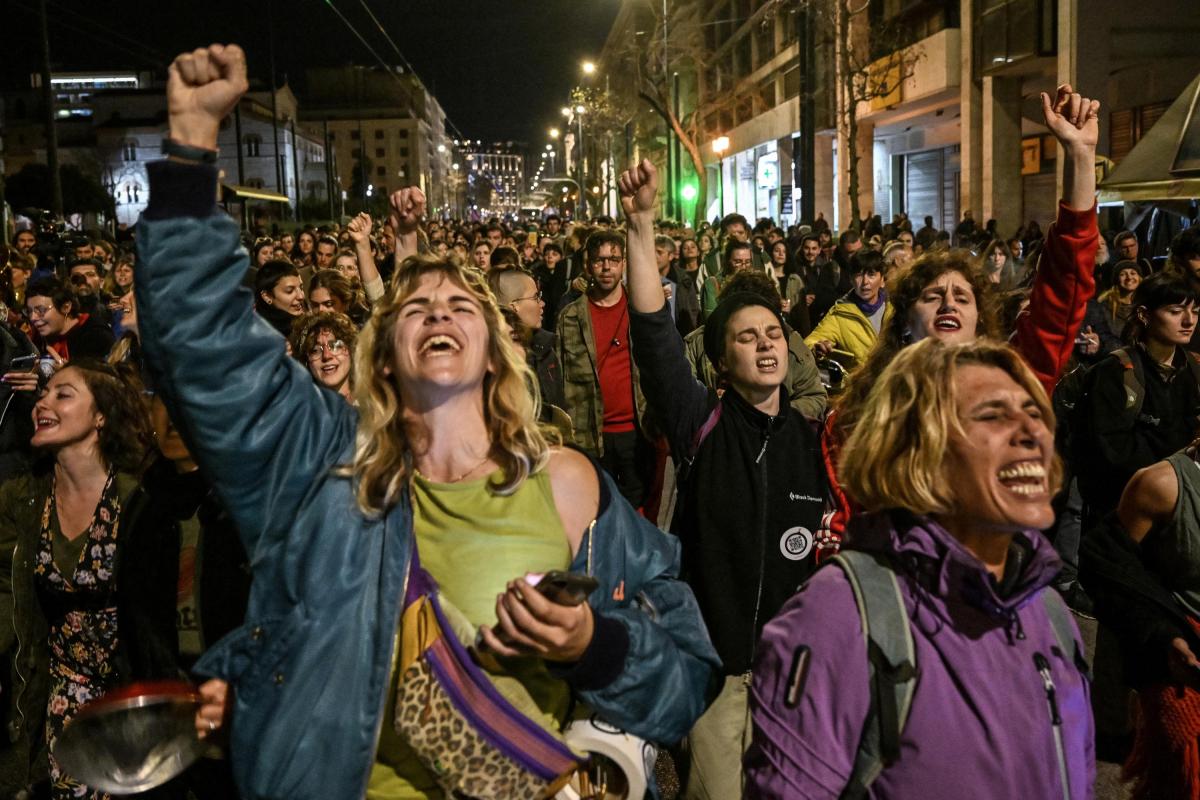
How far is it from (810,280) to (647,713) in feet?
46.1

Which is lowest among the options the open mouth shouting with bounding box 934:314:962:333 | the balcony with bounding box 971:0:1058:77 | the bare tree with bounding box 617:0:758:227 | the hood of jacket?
the hood of jacket

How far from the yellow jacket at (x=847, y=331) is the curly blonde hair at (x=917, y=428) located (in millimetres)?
4769

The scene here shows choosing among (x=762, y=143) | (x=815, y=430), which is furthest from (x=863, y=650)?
(x=762, y=143)

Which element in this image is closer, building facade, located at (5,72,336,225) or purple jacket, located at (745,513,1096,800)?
purple jacket, located at (745,513,1096,800)

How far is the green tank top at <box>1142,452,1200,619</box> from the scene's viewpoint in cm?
364

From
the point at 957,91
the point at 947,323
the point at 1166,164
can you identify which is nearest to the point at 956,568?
the point at 947,323

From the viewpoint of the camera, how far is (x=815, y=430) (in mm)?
4277

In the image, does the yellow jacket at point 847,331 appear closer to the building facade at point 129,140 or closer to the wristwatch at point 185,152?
the wristwatch at point 185,152

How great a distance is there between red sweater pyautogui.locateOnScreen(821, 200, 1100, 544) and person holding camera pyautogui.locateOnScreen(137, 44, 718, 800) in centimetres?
137

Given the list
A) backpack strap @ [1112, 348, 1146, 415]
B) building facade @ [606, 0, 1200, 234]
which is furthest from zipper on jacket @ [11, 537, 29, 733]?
building facade @ [606, 0, 1200, 234]

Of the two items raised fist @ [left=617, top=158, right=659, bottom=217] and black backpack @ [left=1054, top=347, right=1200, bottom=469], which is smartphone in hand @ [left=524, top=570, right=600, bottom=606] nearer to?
raised fist @ [left=617, top=158, right=659, bottom=217]

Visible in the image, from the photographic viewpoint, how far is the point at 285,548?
2434mm

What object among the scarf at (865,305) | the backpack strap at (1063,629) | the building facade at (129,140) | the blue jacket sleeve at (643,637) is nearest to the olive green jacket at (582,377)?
the scarf at (865,305)

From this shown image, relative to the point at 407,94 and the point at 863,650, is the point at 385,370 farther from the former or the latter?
the point at 407,94
